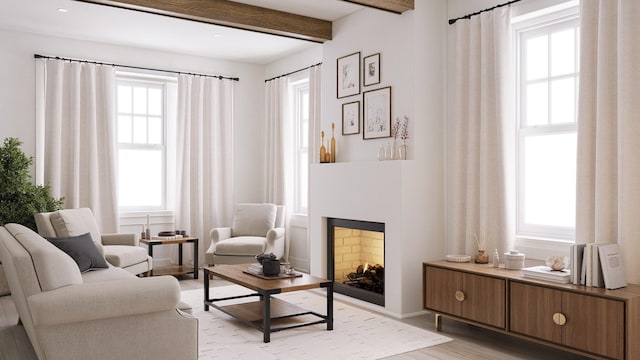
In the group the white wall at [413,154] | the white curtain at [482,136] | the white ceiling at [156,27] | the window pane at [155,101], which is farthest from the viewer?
the window pane at [155,101]

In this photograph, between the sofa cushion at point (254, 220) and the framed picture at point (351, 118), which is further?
the sofa cushion at point (254, 220)

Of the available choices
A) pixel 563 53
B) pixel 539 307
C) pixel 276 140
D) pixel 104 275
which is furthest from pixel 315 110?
pixel 539 307

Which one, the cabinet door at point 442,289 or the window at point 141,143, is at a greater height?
the window at point 141,143

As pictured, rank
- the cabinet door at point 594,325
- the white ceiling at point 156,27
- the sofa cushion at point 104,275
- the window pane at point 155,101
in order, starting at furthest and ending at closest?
the window pane at point 155,101 → the white ceiling at point 156,27 → the sofa cushion at point 104,275 → the cabinet door at point 594,325

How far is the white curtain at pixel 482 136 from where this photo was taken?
428cm

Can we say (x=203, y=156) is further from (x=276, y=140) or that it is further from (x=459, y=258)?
(x=459, y=258)

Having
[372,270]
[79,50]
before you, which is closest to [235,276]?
[372,270]

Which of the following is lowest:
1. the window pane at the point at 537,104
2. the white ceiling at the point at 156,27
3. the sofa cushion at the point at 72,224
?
the sofa cushion at the point at 72,224

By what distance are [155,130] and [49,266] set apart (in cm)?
470

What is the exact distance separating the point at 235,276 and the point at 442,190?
6.48 feet

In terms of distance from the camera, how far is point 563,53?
407 cm

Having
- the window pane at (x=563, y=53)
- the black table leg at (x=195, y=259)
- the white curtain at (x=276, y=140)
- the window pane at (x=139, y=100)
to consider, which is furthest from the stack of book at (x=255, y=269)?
the window pane at (x=139, y=100)

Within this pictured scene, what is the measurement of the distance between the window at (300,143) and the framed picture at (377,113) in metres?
1.79

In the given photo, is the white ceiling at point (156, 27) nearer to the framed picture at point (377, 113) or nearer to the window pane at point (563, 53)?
the framed picture at point (377, 113)
